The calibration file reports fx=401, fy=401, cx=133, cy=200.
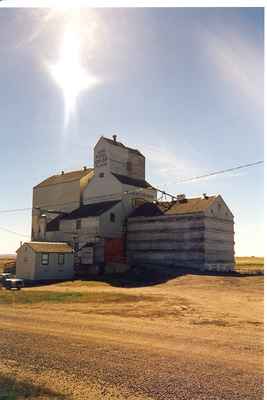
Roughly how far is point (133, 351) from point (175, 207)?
37.4 m

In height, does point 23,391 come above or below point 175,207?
below

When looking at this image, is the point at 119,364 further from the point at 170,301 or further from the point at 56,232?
the point at 56,232

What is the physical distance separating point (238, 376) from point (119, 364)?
2.98 meters

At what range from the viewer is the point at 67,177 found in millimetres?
63094

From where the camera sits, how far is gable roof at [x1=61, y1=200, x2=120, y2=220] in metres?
50.0

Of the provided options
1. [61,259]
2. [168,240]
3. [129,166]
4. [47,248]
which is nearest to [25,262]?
[47,248]

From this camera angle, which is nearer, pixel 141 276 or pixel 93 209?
pixel 141 276

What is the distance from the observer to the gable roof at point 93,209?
50.0 m

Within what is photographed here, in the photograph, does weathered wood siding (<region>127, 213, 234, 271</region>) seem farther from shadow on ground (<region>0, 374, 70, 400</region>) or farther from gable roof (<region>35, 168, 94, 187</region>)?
shadow on ground (<region>0, 374, 70, 400</region>)

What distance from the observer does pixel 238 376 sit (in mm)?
9266

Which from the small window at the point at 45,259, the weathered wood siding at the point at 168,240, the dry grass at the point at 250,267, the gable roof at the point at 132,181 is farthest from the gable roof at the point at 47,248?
the dry grass at the point at 250,267

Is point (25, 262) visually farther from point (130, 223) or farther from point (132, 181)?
point (132, 181)

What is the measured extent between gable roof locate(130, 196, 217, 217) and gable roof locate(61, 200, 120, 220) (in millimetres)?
3368

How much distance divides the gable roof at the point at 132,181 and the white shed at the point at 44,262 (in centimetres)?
1279
